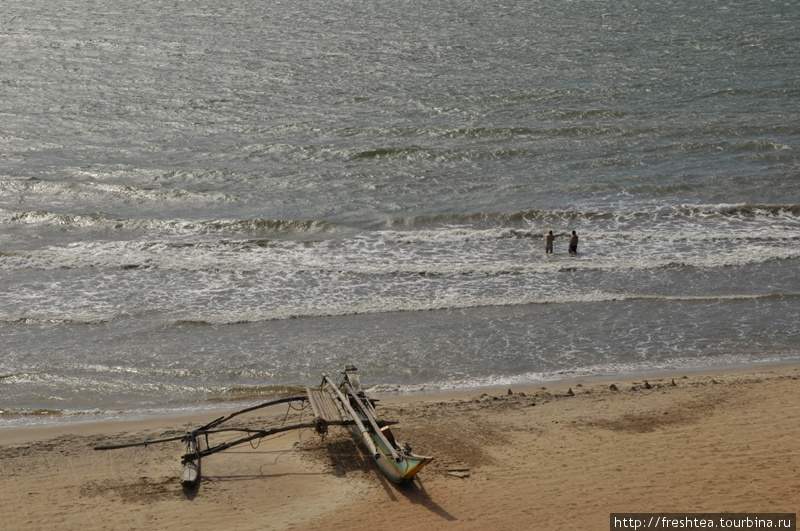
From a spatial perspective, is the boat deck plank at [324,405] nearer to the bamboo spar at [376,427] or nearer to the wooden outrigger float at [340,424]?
the wooden outrigger float at [340,424]

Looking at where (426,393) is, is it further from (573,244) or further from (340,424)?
(573,244)

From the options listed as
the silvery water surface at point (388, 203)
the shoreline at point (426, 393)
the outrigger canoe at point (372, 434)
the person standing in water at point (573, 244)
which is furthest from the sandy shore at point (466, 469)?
the person standing in water at point (573, 244)

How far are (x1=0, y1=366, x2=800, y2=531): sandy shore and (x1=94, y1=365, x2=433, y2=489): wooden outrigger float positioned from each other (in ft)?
0.89

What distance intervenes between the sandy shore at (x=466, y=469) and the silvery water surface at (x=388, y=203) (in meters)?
1.66

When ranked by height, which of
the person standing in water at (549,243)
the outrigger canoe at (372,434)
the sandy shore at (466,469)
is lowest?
the sandy shore at (466,469)

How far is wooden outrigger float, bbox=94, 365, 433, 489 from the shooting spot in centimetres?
1205

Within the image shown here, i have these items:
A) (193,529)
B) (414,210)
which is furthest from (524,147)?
(193,529)

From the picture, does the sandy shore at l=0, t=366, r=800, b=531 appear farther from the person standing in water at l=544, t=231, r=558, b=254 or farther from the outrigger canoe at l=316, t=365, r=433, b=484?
the person standing in water at l=544, t=231, r=558, b=254

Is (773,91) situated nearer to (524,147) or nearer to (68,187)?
(524,147)

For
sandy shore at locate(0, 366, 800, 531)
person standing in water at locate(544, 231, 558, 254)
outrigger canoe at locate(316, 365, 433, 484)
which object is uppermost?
person standing in water at locate(544, 231, 558, 254)

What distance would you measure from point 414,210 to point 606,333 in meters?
9.28

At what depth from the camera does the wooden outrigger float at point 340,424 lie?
475 inches

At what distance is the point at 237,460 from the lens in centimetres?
1334

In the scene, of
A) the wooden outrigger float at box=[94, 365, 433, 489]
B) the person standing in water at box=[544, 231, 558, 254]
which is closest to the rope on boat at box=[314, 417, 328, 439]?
the wooden outrigger float at box=[94, 365, 433, 489]
